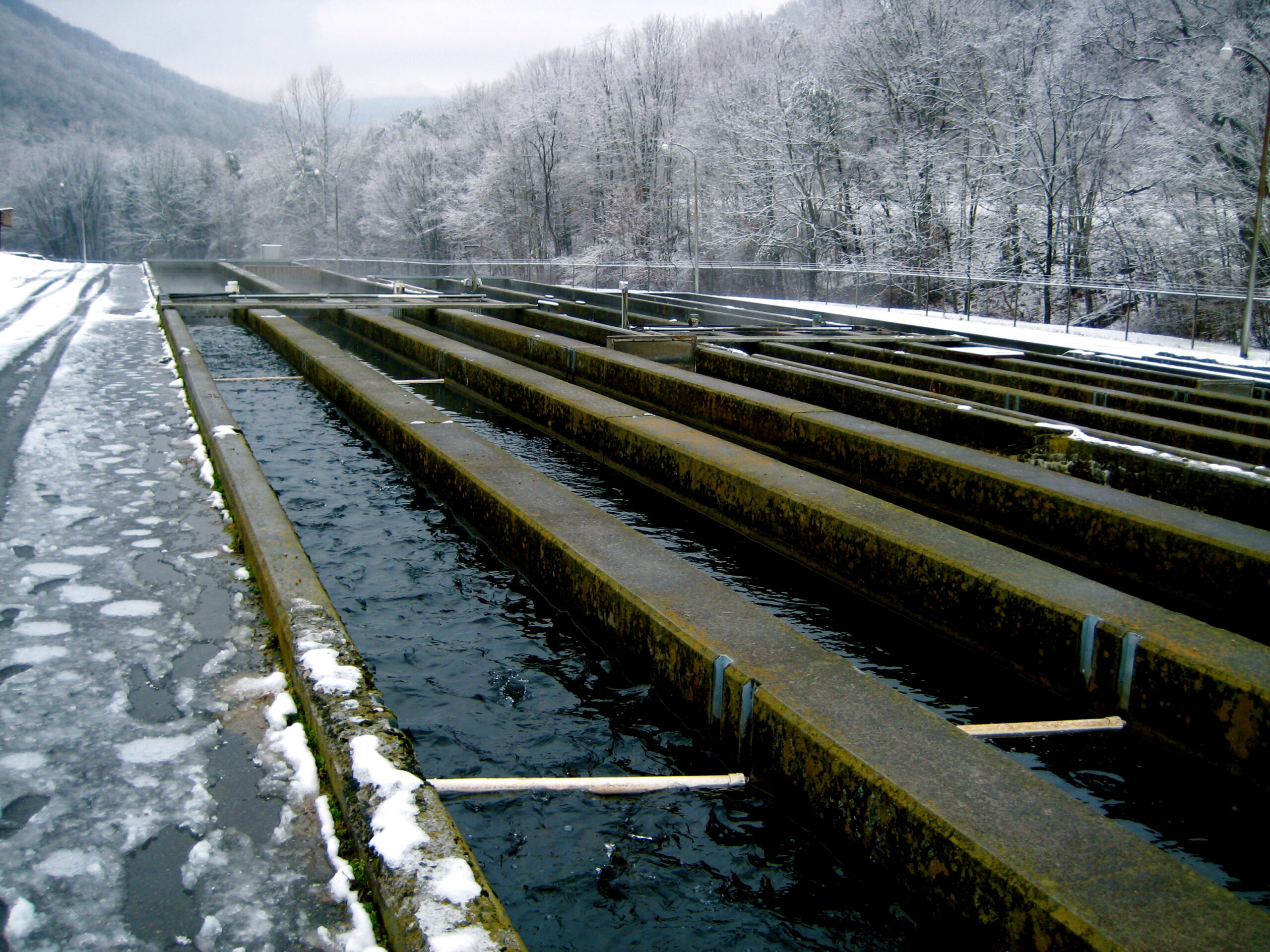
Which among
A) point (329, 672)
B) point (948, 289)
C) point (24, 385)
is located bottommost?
point (329, 672)

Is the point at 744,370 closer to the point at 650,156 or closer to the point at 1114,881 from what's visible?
the point at 1114,881

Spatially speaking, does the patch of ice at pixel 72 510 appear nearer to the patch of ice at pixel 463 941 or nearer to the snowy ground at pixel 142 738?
the snowy ground at pixel 142 738

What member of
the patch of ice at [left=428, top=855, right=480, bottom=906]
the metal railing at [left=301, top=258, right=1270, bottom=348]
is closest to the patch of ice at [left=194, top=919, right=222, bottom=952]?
the patch of ice at [left=428, top=855, right=480, bottom=906]

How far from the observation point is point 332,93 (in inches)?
3789

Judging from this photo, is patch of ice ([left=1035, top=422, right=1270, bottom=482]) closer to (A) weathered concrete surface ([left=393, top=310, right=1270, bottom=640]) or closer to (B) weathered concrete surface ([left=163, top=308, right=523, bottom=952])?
(A) weathered concrete surface ([left=393, top=310, right=1270, bottom=640])

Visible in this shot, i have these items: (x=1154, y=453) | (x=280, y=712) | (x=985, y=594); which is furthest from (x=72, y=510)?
(x=1154, y=453)

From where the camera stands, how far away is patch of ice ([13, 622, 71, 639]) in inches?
215

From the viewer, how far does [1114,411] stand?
40.6 ft

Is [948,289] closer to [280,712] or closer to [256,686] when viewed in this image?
[256,686]

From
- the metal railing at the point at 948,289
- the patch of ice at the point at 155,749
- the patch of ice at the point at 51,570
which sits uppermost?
the metal railing at the point at 948,289

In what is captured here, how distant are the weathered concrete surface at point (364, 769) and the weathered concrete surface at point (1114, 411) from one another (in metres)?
9.50

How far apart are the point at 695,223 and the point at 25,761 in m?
32.8

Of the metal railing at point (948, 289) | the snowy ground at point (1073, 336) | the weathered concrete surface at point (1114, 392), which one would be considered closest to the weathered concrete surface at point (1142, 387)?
the weathered concrete surface at point (1114, 392)

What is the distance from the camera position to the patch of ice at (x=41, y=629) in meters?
5.45
